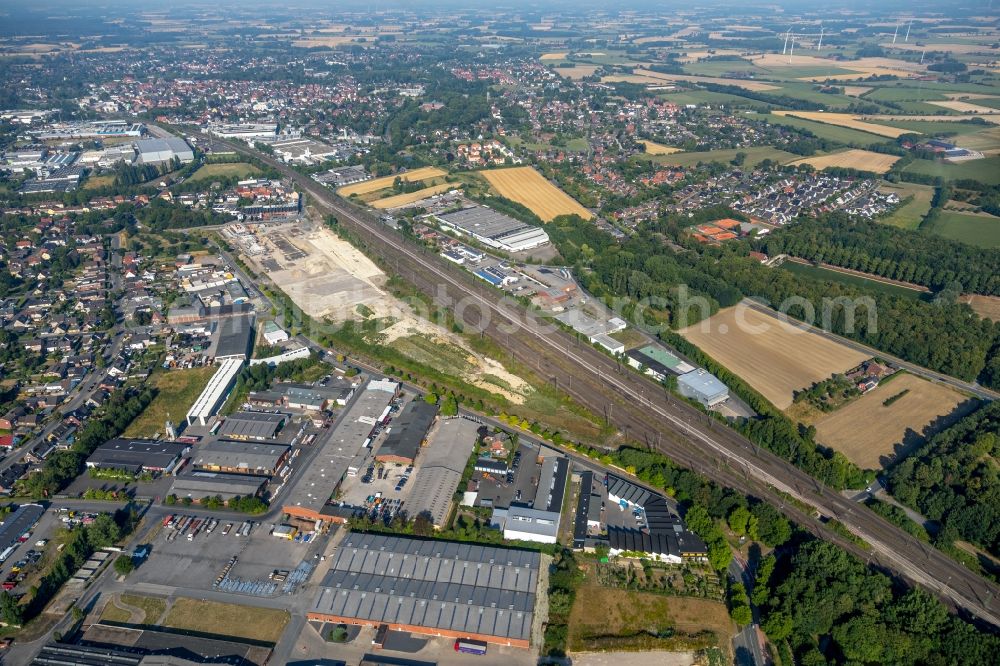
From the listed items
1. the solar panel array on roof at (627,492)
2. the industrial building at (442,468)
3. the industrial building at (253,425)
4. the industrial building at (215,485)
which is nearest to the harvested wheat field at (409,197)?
the industrial building at (253,425)

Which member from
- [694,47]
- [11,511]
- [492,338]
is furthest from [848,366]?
[694,47]

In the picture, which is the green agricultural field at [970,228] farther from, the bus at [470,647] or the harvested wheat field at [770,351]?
the bus at [470,647]

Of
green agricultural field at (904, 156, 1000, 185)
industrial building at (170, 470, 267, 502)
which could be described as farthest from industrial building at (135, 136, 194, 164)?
green agricultural field at (904, 156, 1000, 185)

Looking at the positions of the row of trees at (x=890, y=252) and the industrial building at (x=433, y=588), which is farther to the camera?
the row of trees at (x=890, y=252)

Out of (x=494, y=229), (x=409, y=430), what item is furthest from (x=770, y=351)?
(x=494, y=229)

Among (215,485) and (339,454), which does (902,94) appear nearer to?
(339,454)

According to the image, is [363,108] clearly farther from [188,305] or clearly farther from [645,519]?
[645,519]
